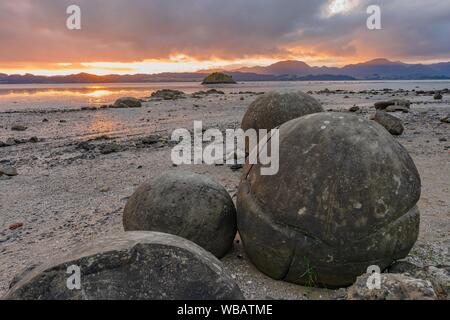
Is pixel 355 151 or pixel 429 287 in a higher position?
pixel 355 151

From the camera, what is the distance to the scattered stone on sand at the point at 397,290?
109 inches

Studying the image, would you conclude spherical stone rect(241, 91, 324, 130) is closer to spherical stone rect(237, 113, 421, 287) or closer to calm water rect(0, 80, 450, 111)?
calm water rect(0, 80, 450, 111)

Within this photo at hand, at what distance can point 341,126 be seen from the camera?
4164 millimetres

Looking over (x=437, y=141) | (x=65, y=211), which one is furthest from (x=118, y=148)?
(x=437, y=141)

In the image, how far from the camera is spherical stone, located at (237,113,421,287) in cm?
384

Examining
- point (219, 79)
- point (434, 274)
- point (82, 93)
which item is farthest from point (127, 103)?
point (219, 79)

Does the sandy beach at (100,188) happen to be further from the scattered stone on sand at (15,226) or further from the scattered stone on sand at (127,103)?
the scattered stone on sand at (127,103)

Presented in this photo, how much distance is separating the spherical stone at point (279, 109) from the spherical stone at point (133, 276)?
21.3 feet

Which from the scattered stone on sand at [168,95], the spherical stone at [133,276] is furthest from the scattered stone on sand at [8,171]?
the scattered stone on sand at [168,95]

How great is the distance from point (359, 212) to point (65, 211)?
17.6ft

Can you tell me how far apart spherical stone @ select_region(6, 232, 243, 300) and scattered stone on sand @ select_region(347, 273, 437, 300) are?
1.05 meters

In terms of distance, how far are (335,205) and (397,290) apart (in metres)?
1.11

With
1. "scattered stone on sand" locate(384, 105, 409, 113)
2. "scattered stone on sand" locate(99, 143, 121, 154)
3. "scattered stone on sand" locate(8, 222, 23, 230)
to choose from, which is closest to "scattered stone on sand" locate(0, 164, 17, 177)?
"scattered stone on sand" locate(99, 143, 121, 154)

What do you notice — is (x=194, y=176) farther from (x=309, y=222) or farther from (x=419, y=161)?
(x=419, y=161)
